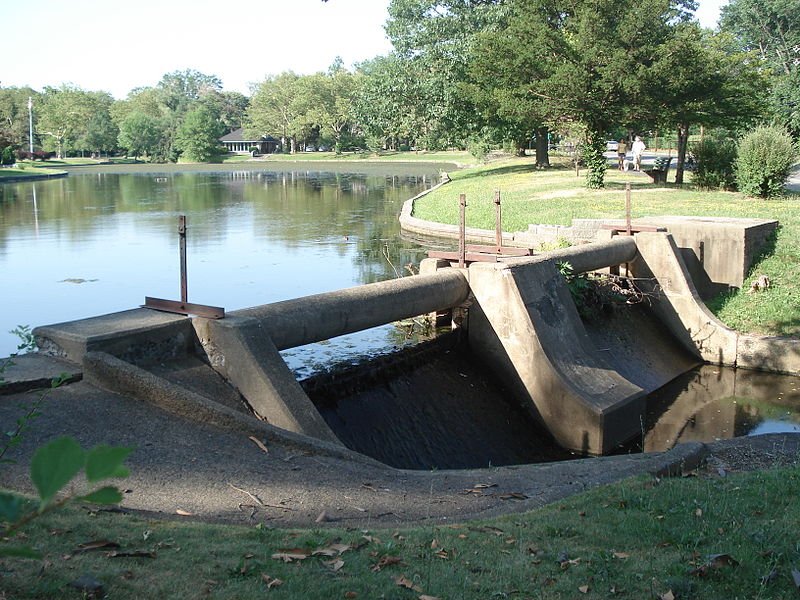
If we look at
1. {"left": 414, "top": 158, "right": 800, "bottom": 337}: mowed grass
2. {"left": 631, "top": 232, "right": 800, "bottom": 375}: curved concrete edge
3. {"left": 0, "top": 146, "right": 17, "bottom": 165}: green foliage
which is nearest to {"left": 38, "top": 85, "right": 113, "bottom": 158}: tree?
{"left": 0, "top": 146, "right": 17, "bottom": 165}: green foliage

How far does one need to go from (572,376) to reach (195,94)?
19387cm

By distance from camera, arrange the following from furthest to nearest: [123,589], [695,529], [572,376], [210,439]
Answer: [572,376] < [210,439] < [695,529] < [123,589]

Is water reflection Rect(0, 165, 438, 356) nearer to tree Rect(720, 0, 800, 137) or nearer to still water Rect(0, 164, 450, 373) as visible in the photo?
still water Rect(0, 164, 450, 373)

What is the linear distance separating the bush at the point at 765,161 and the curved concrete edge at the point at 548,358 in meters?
14.1

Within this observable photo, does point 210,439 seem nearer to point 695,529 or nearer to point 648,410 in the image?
point 695,529

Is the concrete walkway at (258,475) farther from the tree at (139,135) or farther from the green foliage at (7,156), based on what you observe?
the tree at (139,135)

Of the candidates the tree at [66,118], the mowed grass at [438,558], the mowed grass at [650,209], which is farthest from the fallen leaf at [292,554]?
the tree at [66,118]

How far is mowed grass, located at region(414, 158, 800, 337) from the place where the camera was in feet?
53.3

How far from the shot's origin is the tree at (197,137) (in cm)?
11188

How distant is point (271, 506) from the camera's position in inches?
239

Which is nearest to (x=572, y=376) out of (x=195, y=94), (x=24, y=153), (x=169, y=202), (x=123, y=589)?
(x=123, y=589)

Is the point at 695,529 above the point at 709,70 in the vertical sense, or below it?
below

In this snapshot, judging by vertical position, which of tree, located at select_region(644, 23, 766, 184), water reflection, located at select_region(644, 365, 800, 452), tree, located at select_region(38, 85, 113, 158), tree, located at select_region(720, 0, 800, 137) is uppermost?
tree, located at select_region(720, 0, 800, 137)

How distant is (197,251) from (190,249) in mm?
503
